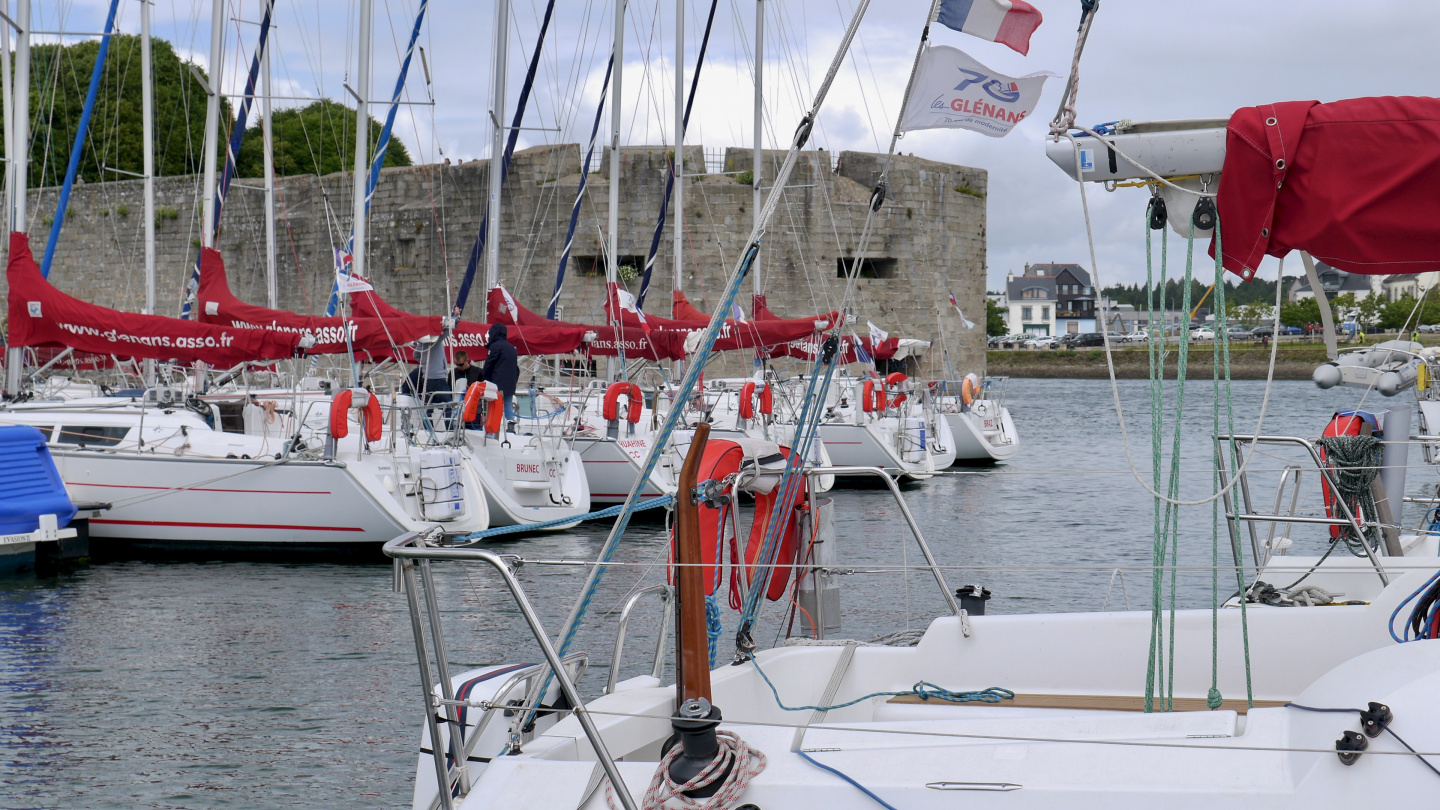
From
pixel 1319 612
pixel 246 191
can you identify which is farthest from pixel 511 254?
pixel 1319 612

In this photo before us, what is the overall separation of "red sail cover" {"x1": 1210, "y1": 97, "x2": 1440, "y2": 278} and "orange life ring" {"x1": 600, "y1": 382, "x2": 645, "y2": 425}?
8.70 m

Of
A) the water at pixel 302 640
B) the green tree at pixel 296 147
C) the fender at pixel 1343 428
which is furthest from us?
the green tree at pixel 296 147

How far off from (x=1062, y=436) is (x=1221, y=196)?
20.9 metres

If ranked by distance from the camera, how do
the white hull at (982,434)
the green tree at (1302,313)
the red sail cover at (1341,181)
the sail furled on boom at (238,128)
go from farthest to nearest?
the green tree at (1302,313) → the white hull at (982,434) → the sail furled on boom at (238,128) → the red sail cover at (1341,181)

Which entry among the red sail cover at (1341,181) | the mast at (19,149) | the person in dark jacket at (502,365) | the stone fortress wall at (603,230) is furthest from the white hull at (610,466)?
Result: the stone fortress wall at (603,230)

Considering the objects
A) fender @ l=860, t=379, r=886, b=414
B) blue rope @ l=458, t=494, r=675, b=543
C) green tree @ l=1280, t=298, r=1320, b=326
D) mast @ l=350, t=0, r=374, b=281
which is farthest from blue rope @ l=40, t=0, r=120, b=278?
green tree @ l=1280, t=298, r=1320, b=326

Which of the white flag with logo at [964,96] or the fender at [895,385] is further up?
the white flag with logo at [964,96]

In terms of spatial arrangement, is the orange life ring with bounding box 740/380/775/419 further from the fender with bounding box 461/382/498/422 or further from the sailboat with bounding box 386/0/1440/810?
the sailboat with bounding box 386/0/1440/810

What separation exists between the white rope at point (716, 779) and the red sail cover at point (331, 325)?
7.56 meters

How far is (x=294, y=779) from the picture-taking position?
14.4ft

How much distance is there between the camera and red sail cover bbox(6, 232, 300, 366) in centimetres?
891

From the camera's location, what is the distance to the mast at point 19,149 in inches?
369

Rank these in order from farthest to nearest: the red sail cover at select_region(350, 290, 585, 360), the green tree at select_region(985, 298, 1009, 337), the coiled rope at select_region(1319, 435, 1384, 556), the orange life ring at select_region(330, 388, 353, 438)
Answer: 1. the green tree at select_region(985, 298, 1009, 337)
2. the red sail cover at select_region(350, 290, 585, 360)
3. the orange life ring at select_region(330, 388, 353, 438)
4. the coiled rope at select_region(1319, 435, 1384, 556)

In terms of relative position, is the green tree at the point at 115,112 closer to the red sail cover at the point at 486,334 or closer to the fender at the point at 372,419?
the red sail cover at the point at 486,334
